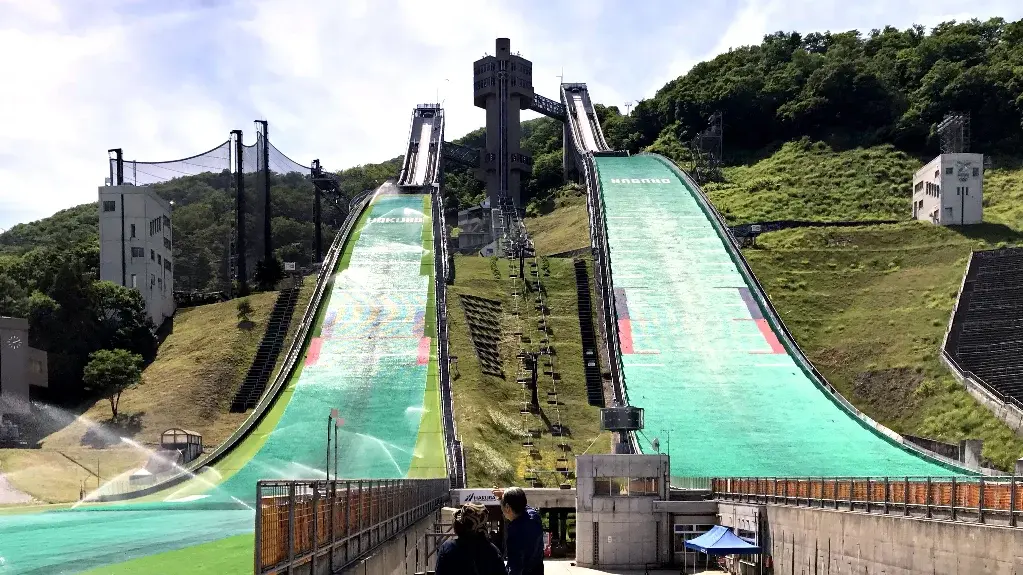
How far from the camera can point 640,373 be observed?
188ft

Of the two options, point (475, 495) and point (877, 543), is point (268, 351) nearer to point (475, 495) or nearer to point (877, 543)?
point (475, 495)

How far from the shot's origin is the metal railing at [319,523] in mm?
13000

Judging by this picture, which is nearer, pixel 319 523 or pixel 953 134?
pixel 319 523

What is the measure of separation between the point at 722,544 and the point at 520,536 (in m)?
22.2

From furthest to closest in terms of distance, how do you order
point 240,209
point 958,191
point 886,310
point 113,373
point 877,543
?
1. point 240,209
2. point 958,191
3. point 886,310
4. point 113,373
5. point 877,543

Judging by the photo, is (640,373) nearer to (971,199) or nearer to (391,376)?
(391,376)

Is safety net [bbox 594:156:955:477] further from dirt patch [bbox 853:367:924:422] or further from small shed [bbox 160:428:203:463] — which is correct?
small shed [bbox 160:428:203:463]

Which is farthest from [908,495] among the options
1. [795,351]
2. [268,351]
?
[268,351]

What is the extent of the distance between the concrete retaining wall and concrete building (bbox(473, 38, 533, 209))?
79617mm

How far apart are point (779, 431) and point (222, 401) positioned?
24518 millimetres

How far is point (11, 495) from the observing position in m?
41.8

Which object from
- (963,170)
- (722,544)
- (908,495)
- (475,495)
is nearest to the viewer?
→ (908,495)

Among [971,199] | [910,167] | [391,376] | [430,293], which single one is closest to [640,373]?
[391,376]

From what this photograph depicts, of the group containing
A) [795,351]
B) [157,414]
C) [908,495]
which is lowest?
[157,414]
